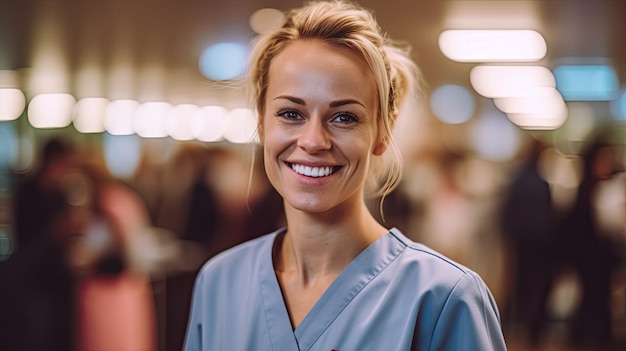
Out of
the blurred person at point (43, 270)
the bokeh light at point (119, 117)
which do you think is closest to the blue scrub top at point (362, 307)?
the blurred person at point (43, 270)

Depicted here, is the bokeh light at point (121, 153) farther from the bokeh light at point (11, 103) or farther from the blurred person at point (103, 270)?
the blurred person at point (103, 270)

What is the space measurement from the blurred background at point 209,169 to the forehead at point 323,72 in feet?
3.22

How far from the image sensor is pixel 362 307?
44.6 inches

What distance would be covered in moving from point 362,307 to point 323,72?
33 cm

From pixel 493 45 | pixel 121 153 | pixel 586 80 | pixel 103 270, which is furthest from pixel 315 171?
pixel 121 153

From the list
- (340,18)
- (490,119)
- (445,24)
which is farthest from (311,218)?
(490,119)

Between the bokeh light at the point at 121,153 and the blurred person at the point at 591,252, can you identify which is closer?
the blurred person at the point at 591,252

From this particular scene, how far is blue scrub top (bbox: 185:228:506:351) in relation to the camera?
107 centimetres

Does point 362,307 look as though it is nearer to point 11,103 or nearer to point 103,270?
point 103,270

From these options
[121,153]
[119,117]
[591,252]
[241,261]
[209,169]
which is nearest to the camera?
[241,261]

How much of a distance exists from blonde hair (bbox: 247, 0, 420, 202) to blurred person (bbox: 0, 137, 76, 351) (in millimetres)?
2192

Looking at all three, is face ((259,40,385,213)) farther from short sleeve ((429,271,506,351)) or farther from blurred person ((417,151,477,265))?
blurred person ((417,151,477,265))

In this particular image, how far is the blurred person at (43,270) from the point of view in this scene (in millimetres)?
3166

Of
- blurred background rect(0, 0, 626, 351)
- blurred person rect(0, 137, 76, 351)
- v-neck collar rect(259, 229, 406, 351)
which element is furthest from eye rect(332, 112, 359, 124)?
blurred person rect(0, 137, 76, 351)
